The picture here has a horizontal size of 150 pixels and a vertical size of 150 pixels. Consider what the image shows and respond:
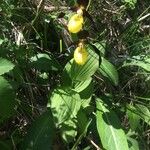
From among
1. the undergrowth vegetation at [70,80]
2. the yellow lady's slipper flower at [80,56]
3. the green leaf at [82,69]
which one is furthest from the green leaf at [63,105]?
the yellow lady's slipper flower at [80,56]

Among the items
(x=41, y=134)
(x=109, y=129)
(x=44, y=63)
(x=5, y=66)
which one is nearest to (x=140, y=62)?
(x=109, y=129)

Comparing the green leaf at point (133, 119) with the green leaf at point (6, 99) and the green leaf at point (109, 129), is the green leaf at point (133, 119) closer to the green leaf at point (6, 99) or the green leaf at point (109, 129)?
the green leaf at point (109, 129)

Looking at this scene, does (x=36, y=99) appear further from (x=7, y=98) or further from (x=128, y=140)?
(x=128, y=140)

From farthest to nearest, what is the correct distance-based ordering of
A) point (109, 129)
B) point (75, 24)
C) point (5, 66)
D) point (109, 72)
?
point (109, 72) < point (109, 129) < point (75, 24) < point (5, 66)

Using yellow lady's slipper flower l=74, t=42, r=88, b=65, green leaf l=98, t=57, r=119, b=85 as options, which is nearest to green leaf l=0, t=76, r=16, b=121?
yellow lady's slipper flower l=74, t=42, r=88, b=65

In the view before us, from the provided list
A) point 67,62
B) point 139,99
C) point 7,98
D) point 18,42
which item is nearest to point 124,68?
point 139,99

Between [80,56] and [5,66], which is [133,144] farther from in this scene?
[5,66]

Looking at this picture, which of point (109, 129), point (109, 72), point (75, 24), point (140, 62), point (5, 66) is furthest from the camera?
point (140, 62)
